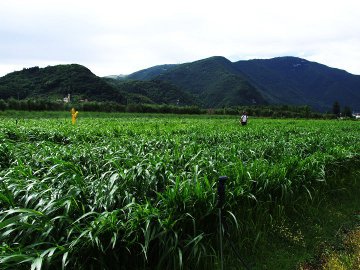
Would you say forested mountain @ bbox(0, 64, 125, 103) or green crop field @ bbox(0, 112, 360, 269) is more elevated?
forested mountain @ bbox(0, 64, 125, 103)

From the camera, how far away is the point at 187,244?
10.2 feet

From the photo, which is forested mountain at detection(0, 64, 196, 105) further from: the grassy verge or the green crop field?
the grassy verge

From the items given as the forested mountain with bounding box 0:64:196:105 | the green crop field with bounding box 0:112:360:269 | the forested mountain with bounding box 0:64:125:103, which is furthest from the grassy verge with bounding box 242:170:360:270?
the forested mountain with bounding box 0:64:125:103

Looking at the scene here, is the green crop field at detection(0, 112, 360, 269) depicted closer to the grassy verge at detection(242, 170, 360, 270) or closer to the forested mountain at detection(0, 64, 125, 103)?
the grassy verge at detection(242, 170, 360, 270)

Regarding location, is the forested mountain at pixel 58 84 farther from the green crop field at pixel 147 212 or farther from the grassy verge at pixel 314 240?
the grassy verge at pixel 314 240

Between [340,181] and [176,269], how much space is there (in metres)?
5.25

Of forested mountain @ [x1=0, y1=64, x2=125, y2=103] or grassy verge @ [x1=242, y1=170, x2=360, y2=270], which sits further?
forested mountain @ [x1=0, y1=64, x2=125, y2=103]


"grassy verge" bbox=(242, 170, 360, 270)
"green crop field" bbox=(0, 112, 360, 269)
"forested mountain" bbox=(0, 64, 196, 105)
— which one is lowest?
"grassy verge" bbox=(242, 170, 360, 270)

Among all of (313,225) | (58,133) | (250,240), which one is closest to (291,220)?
(313,225)

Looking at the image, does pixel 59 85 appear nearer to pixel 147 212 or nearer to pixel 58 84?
pixel 58 84

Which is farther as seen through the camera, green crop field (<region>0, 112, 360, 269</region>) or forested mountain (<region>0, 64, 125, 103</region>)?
forested mountain (<region>0, 64, 125, 103</region>)

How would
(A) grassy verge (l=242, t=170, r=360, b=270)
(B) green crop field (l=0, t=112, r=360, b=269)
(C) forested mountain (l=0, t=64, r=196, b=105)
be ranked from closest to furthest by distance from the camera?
(B) green crop field (l=0, t=112, r=360, b=269) → (A) grassy verge (l=242, t=170, r=360, b=270) → (C) forested mountain (l=0, t=64, r=196, b=105)

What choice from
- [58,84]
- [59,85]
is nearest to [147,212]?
[59,85]

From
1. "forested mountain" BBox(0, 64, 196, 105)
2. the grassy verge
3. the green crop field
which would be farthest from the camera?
"forested mountain" BBox(0, 64, 196, 105)
